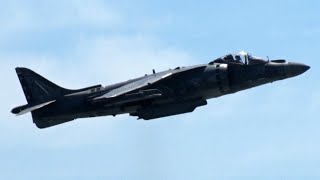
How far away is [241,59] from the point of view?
1731 inches

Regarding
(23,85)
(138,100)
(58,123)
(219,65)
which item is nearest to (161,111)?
(138,100)

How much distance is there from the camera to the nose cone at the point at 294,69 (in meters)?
42.9

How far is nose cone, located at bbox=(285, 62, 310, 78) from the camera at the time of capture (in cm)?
4288

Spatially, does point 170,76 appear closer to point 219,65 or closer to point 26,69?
point 219,65

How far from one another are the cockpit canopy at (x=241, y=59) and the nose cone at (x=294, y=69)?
1.45 meters

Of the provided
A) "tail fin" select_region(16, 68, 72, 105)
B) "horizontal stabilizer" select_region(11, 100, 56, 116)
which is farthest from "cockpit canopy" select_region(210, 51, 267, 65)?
"horizontal stabilizer" select_region(11, 100, 56, 116)

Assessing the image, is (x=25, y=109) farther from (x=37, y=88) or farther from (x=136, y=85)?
(x=136, y=85)

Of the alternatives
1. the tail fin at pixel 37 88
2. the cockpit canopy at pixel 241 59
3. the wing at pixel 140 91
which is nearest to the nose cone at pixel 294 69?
the cockpit canopy at pixel 241 59

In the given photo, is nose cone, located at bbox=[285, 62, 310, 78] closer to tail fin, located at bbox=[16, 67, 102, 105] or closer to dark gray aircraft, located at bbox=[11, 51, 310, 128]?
dark gray aircraft, located at bbox=[11, 51, 310, 128]

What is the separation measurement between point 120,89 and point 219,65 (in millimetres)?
5853

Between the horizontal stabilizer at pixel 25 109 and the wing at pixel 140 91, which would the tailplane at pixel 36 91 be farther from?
the wing at pixel 140 91

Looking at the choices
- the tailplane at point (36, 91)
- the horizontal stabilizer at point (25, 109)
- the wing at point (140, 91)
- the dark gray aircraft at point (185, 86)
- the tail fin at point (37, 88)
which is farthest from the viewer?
the tail fin at point (37, 88)

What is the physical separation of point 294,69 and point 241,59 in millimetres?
2995

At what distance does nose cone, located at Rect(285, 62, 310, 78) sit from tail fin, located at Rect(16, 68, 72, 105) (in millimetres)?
13159
